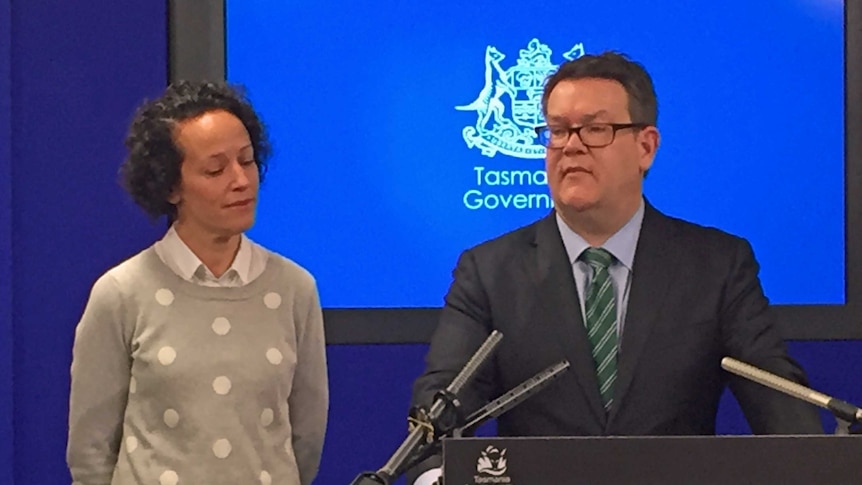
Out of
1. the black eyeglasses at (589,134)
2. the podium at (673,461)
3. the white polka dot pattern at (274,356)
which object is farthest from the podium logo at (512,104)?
the podium at (673,461)

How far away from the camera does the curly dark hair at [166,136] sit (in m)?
1.87

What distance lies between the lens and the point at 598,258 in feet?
6.45

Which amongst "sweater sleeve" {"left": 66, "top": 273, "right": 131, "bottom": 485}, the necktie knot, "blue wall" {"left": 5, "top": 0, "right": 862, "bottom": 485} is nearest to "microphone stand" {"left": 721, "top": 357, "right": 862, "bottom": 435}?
the necktie knot

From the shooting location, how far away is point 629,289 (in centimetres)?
193

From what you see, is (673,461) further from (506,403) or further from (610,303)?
(610,303)

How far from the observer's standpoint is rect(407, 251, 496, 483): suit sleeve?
1.81 metres

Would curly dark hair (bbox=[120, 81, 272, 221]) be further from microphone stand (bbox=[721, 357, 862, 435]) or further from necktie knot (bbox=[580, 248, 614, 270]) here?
microphone stand (bbox=[721, 357, 862, 435])

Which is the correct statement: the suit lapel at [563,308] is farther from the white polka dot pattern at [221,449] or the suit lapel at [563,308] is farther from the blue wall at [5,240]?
the blue wall at [5,240]

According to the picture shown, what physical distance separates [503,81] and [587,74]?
2.96 feet

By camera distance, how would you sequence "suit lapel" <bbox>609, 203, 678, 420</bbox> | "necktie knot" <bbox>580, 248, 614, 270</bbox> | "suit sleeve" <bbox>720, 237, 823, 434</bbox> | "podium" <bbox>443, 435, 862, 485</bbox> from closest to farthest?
"podium" <bbox>443, 435, 862, 485</bbox> → "suit sleeve" <bbox>720, 237, 823, 434</bbox> → "suit lapel" <bbox>609, 203, 678, 420</bbox> → "necktie knot" <bbox>580, 248, 614, 270</bbox>

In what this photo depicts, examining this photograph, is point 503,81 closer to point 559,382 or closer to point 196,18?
point 196,18

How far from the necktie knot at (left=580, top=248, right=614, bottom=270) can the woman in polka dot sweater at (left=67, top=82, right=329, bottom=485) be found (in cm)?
48

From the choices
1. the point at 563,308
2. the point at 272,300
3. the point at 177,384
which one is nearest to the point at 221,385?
the point at 177,384

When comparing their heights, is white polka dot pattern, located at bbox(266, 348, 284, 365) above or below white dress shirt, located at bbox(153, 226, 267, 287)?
below
